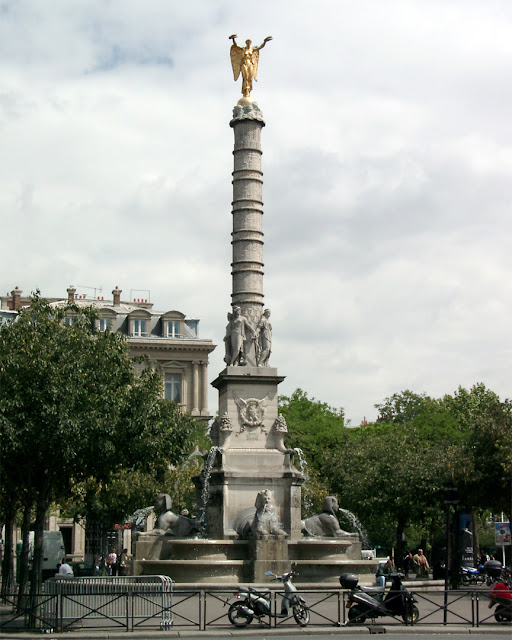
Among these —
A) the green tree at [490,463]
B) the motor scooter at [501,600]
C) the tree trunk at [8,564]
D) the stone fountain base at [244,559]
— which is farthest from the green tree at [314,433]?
the motor scooter at [501,600]

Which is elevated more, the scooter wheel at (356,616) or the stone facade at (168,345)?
the stone facade at (168,345)

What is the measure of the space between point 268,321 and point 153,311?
50.8 meters

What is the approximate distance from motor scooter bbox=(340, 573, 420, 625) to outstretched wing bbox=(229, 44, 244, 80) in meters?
20.2

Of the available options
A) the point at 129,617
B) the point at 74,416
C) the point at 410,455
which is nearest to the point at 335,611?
the point at 129,617

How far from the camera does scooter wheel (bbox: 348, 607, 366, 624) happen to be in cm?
2012

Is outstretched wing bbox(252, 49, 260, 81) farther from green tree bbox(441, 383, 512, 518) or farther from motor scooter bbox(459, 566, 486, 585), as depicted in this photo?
motor scooter bbox(459, 566, 486, 585)

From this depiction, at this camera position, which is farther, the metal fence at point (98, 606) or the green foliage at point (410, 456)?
the green foliage at point (410, 456)

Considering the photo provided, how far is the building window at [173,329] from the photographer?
79.2 metres

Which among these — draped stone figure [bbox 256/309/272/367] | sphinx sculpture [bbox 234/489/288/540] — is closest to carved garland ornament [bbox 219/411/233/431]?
draped stone figure [bbox 256/309/272/367]

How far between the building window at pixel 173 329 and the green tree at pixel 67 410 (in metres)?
49.1

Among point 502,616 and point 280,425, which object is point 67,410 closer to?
point 280,425

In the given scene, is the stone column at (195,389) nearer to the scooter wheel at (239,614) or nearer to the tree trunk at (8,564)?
the tree trunk at (8,564)

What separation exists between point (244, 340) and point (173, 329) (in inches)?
1905

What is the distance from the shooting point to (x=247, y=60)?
115 feet
